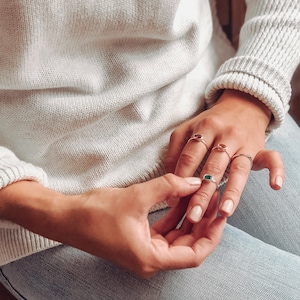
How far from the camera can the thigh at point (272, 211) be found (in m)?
0.74

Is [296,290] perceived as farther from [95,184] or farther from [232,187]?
[95,184]

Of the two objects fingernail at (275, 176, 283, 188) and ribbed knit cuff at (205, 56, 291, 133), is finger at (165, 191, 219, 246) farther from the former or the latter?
ribbed knit cuff at (205, 56, 291, 133)

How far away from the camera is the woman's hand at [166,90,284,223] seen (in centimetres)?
58

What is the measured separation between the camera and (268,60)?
713 mm

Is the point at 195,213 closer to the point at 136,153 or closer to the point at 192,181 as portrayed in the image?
the point at 192,181

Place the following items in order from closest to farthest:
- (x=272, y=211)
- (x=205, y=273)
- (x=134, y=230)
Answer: (x=134, y=230)
(x=205, y=273)
(x=272, y=211)

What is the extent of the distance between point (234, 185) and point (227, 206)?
40 millimetres

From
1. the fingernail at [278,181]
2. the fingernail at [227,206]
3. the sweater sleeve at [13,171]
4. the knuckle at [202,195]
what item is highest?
the fingernail at [278,181]

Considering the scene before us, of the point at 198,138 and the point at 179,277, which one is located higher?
the point at 198,138

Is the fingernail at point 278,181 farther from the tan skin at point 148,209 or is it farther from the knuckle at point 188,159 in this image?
the knuckle at point 188,159

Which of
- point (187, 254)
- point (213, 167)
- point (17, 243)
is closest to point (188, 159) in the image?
point (213, 167)

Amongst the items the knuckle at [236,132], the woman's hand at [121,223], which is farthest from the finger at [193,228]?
the knuckle at [236,132]

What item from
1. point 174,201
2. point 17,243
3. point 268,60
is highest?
point 268,60

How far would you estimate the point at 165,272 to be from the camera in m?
0.64
